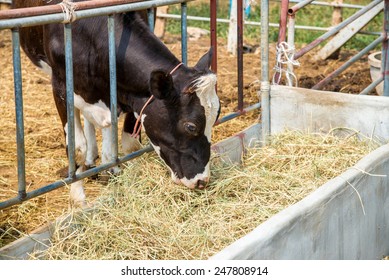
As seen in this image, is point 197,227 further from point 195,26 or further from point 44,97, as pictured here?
point 195,26

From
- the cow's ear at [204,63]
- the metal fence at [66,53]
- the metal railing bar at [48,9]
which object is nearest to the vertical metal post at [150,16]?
the metal fence at [66,53]

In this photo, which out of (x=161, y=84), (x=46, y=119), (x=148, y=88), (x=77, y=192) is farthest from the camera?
(x=46, y=119)

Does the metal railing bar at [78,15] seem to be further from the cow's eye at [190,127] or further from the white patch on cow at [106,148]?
the white patch on cow at [106,148]

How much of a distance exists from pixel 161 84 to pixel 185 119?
0.23 meters

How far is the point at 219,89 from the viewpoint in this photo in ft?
27.4

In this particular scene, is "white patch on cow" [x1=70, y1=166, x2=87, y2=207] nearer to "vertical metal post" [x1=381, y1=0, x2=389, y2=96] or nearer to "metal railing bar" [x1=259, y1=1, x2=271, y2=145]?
"metal railing bar" [x1=259, y1=1, x2=271, y2=145]

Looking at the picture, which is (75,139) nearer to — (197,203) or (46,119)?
(197,203)

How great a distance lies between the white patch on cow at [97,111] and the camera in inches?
201

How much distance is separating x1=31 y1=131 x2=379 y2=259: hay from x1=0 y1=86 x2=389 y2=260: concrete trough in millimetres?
137

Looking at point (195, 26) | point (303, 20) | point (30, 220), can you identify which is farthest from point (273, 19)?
point (30, 220)

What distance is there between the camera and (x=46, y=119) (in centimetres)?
724

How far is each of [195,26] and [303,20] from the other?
183 centimetres

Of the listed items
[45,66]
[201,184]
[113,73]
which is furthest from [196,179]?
[45,66]

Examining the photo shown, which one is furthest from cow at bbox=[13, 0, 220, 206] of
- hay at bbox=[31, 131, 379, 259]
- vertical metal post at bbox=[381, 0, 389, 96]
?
vertical metal post at bbox=[381, 0, 389, 96]
